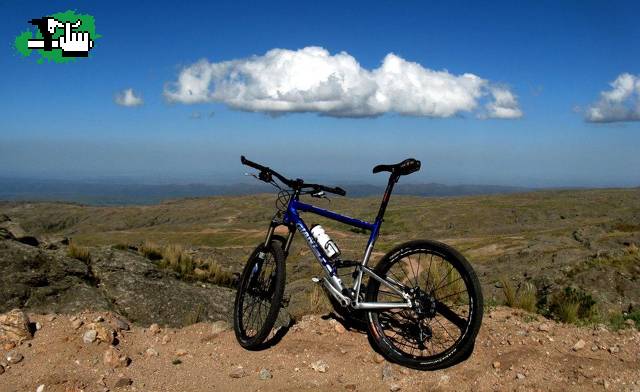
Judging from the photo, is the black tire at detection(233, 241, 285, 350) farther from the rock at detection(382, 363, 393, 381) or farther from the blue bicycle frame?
the rock at detection(382, 363, 393, 381)

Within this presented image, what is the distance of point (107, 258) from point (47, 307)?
259 centimetres

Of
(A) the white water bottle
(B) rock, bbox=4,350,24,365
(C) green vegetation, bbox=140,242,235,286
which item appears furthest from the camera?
(C) green vegetation, bbox=140,242,235,286

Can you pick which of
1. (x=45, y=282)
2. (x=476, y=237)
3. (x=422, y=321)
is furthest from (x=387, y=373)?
(x=476, y=237)

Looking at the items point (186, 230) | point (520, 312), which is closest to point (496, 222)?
point (186, 230)

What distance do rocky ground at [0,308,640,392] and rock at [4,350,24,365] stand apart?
0.04ft

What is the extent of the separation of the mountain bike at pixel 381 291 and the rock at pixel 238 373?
1.98 feet

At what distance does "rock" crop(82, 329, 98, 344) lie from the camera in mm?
6512

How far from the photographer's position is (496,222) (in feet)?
283

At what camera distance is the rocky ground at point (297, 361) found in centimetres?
543

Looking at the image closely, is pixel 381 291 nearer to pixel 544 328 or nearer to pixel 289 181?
pixel 289 181

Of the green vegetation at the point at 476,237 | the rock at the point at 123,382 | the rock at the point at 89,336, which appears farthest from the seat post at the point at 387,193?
the rock at the point at 89,336

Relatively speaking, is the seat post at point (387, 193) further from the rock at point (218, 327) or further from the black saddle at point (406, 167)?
the rock at point (218, 327)

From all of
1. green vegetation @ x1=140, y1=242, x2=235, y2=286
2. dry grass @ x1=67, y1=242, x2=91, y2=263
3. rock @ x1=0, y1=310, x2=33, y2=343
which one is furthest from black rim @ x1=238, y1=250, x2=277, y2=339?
dry grass @ x1=67, y1=242, x2=91, y2=263

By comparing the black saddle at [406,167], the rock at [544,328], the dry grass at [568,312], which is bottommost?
the rock at [544,328]
